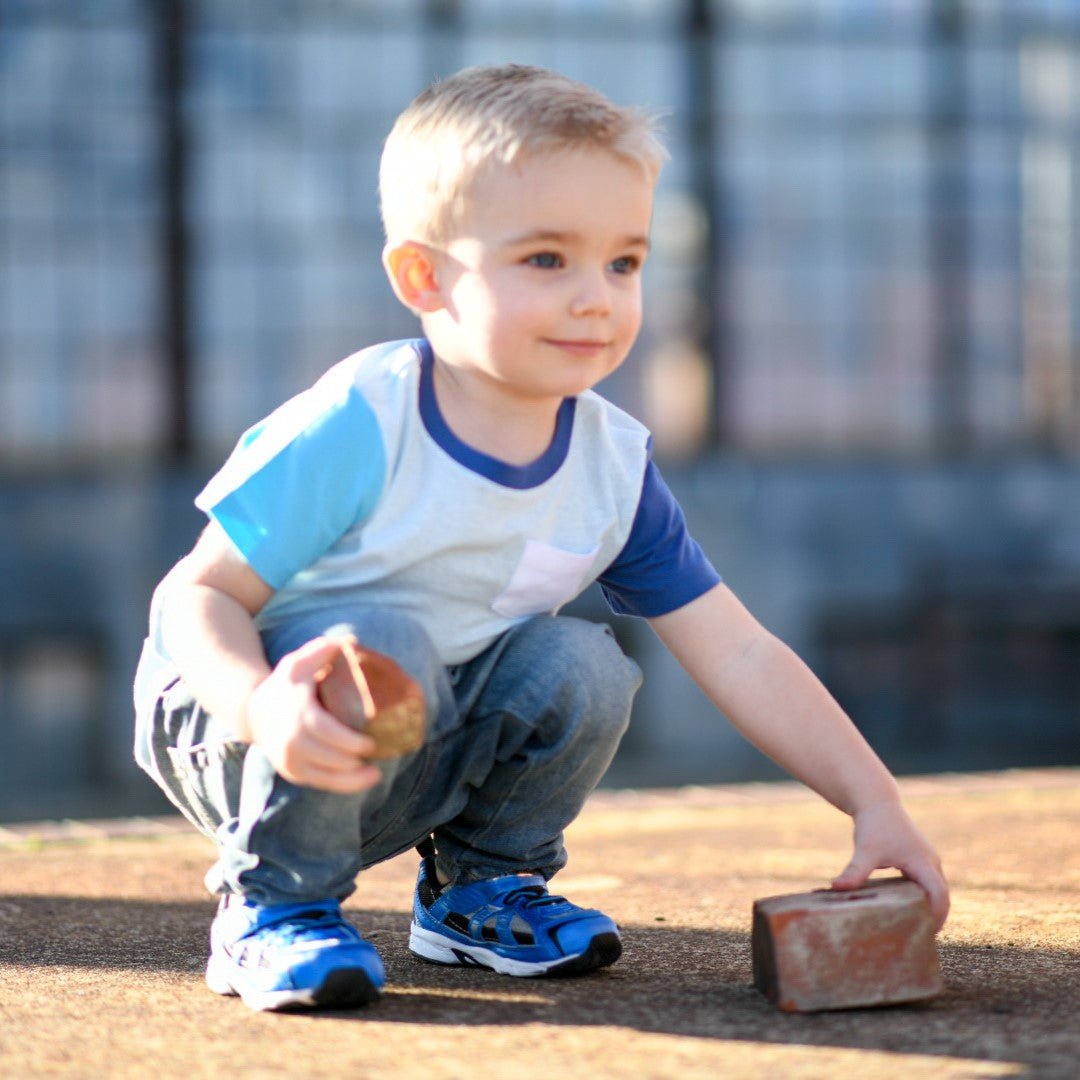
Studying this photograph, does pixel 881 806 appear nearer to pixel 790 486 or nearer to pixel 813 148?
pixel 790 486

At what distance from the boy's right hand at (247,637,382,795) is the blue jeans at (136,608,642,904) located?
5.8 inches

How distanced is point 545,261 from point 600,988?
30.4 inches

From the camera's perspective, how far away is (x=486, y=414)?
1965mm

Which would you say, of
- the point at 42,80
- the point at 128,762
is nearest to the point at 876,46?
the point at 42,80

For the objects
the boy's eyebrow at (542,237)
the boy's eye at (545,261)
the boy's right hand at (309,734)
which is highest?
the boy's eyebrow at (542,237)

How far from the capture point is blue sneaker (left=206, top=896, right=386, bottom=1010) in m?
1.79

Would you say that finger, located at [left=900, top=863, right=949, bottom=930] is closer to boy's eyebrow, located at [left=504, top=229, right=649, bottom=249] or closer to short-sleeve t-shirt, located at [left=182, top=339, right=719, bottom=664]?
short-sleeve t-shirt, located at [left=182, top=339, right=719, bottom=664]

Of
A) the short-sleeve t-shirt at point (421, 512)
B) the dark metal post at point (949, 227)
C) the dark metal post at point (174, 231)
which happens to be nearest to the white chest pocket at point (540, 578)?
the short-sleeve t-shirt at point (421, 512)

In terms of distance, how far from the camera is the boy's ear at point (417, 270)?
76.3 inches

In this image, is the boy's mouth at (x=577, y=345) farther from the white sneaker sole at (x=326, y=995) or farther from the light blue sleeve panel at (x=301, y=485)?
the white sneaker sole at (x=326, y=995)

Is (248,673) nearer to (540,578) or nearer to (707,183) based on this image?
(540,578)

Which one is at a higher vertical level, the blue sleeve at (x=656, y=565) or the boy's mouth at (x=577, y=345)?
the boy's mouth at (x=577, y=345)

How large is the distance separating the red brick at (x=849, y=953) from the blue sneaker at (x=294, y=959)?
0.41 m

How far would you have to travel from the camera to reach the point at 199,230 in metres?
12.5
